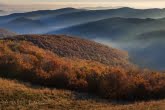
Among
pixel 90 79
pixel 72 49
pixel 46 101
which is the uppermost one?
pixel 46 101

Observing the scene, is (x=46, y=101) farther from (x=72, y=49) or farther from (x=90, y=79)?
(x=72, y=49)

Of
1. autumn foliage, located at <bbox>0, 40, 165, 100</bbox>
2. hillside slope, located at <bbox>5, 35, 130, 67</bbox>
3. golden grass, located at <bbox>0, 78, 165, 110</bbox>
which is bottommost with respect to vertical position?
hillside slope, located at <bbox>5, 35, 130, 67</bbox>

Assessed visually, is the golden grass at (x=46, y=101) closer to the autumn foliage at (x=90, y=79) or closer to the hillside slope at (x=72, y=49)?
the autumn foliage at (x=90, y=79)

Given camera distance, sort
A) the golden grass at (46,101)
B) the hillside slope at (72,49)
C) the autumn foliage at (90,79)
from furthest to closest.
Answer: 1. the hillside slope at (72,49)
2. the autumn foliage at (90,79)
3. the golden grass at (46,101)

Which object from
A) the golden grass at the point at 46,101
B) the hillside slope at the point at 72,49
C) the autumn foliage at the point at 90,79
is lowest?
the hillside slope at the point at 72,49

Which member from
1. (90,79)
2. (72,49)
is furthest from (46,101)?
(72,49)

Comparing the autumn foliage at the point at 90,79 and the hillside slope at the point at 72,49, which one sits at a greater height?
the autumn foliage at the point at 90,79

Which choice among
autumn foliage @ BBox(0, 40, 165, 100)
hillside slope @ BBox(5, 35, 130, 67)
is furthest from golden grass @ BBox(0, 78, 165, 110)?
hillside slope @ BBox(5, 35, 130, 67)

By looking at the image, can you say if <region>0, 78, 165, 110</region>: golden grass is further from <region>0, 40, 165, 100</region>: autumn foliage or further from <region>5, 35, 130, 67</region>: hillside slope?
<region>5, 35, 130, 67</region>: hillside slope

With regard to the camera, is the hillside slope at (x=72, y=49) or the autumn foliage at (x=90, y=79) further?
the hillside slope at (x=72, y=49)

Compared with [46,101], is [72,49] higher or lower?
lower

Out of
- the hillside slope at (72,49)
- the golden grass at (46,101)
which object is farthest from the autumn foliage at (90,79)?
the hillside slope at (72,49)

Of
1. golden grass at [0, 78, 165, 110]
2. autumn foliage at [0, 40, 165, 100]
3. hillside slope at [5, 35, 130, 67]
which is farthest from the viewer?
hillside slope at [5, 35, 130, 67]
